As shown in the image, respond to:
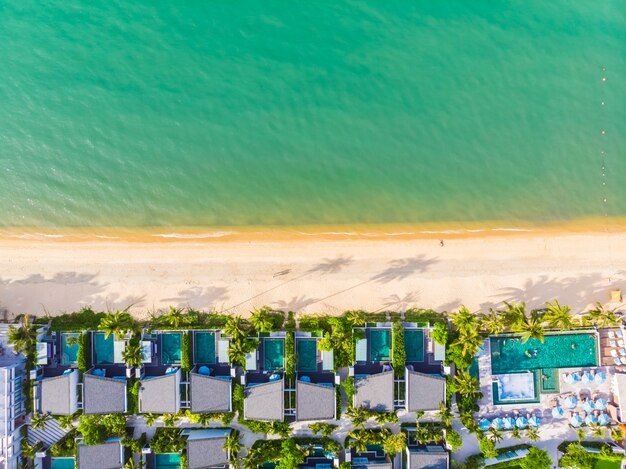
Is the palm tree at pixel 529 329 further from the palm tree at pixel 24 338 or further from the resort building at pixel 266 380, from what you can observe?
the palm tree at pixel 24 338

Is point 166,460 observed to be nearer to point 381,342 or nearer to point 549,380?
point 381,342

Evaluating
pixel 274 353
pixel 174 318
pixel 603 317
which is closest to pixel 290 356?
pixel 274 353

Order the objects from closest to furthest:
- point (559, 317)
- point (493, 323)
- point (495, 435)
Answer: point (493, 323) < point (559, 317) < point (495, 435)

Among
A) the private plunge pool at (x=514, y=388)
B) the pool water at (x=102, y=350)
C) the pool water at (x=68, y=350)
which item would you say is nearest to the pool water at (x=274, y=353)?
the pool water at (x=102, y=350)

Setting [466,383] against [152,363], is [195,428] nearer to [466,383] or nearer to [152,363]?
[152,363]

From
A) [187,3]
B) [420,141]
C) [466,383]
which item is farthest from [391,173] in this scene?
[187,3]

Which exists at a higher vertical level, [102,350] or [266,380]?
[102,350]
